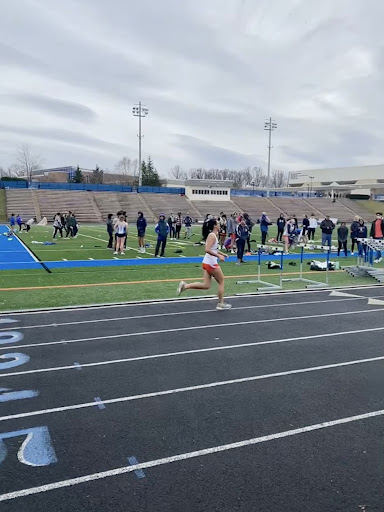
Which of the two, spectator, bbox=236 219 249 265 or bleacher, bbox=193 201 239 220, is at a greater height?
bleacher, bbox=193 201 239 220

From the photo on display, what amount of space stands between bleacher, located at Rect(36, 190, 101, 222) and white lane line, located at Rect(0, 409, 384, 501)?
49.5 m

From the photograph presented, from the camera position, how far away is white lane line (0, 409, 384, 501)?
3422mm

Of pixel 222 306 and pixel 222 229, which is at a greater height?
pixel 222 229

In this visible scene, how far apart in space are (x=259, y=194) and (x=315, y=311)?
68491mm

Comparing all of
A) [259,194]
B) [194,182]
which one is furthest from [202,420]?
[259,194]

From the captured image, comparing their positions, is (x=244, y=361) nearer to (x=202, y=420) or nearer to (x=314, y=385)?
(x=314, y=385)

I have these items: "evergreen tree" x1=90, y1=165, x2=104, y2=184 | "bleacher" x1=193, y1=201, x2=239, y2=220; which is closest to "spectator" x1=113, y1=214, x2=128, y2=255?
"bleacher" x1=193, y1=201, x2=239, y2=220

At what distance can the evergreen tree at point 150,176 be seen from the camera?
91.3 m

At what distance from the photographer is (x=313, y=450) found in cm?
405

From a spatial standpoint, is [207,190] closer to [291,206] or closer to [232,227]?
[291,206]

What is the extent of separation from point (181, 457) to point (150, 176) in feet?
315

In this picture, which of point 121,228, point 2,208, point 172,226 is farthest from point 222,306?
point 2,208

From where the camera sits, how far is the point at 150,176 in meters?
97.6

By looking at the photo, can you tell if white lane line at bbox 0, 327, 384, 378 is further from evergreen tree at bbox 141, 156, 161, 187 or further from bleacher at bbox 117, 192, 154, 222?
evergreen tree at bbox 141, 156, 161, 187
